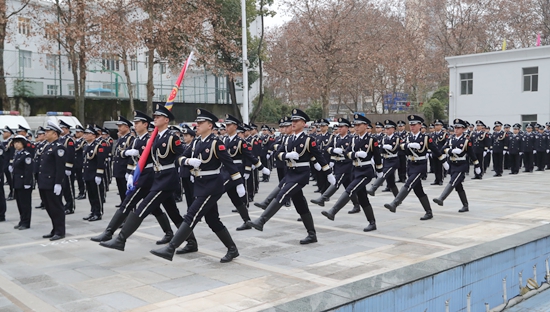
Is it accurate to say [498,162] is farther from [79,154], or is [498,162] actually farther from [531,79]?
[79,154]

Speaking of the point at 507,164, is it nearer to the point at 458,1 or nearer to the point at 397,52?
the point at 397,52

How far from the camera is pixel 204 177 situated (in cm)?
680

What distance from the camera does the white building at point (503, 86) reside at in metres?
28.8

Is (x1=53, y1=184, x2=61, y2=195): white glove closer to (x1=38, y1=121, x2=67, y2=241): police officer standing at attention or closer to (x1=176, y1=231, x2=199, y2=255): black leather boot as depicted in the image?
(x1=38, y1=121, x2=67, y2=241): police officer standing at attention

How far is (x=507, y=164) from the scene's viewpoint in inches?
936

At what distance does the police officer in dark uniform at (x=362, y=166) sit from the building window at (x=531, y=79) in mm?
23042

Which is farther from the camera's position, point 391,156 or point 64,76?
point 64,76

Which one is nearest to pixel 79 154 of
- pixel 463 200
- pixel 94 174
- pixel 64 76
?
pixel 94 174

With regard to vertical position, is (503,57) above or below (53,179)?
above

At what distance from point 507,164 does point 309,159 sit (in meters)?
18.2

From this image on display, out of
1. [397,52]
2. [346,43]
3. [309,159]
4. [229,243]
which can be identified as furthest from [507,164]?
[229,243]

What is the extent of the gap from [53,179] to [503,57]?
27325 mm

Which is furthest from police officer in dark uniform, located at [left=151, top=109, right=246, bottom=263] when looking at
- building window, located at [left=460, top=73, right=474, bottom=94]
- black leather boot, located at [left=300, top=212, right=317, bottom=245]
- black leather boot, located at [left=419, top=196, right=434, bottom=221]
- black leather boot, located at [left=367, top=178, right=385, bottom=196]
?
building window, located at [left=460, top=73, right=474, bottom=94]

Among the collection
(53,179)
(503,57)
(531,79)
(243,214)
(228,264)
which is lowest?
(228,264)
